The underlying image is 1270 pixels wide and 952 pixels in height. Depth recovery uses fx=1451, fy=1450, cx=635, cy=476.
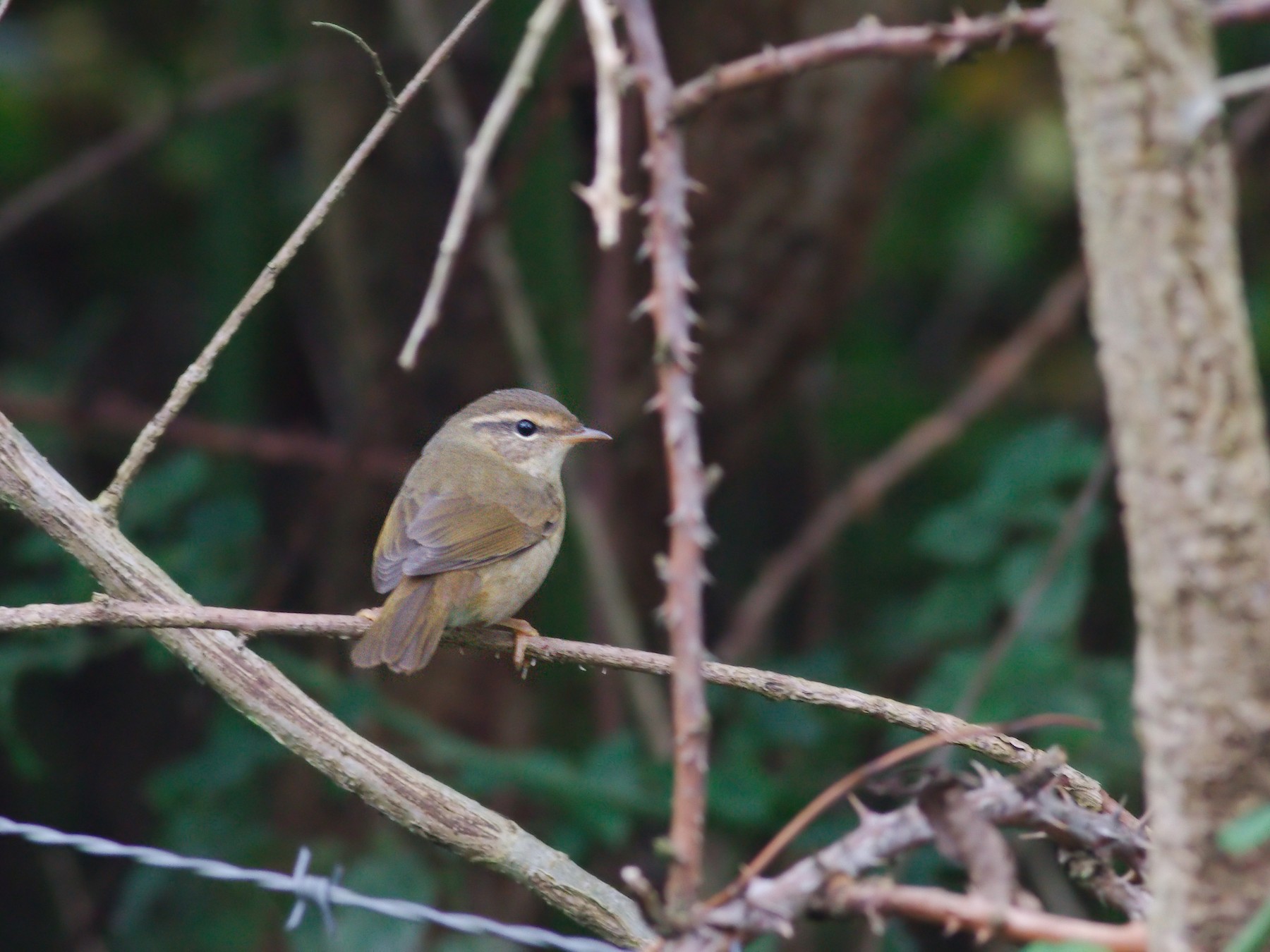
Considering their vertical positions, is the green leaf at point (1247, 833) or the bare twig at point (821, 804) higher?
the green leaf at point (1247, 833)

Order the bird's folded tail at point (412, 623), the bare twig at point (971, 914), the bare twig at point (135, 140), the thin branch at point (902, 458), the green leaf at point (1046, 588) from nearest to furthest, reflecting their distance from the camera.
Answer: the bare twig at point (971, 914), the bird's folded tail at point (412, 623), the green leaf at point (1046, 588), the thin branch at point (902, 458), the bare twig at point (135, 140)

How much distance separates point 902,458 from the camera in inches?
242

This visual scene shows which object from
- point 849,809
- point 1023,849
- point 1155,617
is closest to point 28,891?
point 849,809

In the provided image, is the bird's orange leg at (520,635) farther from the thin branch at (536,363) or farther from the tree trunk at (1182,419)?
the tree trunk at (1182,419)

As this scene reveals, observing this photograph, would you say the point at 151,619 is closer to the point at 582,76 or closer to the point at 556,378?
the point at 582,76

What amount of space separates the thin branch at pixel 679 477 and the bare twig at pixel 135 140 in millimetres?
5100

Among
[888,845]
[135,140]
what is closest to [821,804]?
[888,845]

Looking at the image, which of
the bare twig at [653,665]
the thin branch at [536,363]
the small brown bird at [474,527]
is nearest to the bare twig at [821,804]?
the bare twig at [653,665]

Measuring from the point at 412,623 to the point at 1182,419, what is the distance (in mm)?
2692

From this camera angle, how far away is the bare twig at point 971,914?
1.62 meters

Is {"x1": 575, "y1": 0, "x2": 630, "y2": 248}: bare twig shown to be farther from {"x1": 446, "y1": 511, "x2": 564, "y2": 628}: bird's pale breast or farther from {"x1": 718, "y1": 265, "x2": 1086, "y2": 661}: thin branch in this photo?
{"x1": 718, "y1": 265, "x2": 1086, "y2": 661}: thin branch

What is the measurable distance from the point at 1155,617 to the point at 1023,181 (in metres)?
6.84

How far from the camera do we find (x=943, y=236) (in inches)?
312

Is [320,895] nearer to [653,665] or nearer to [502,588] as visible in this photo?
[653,665]
